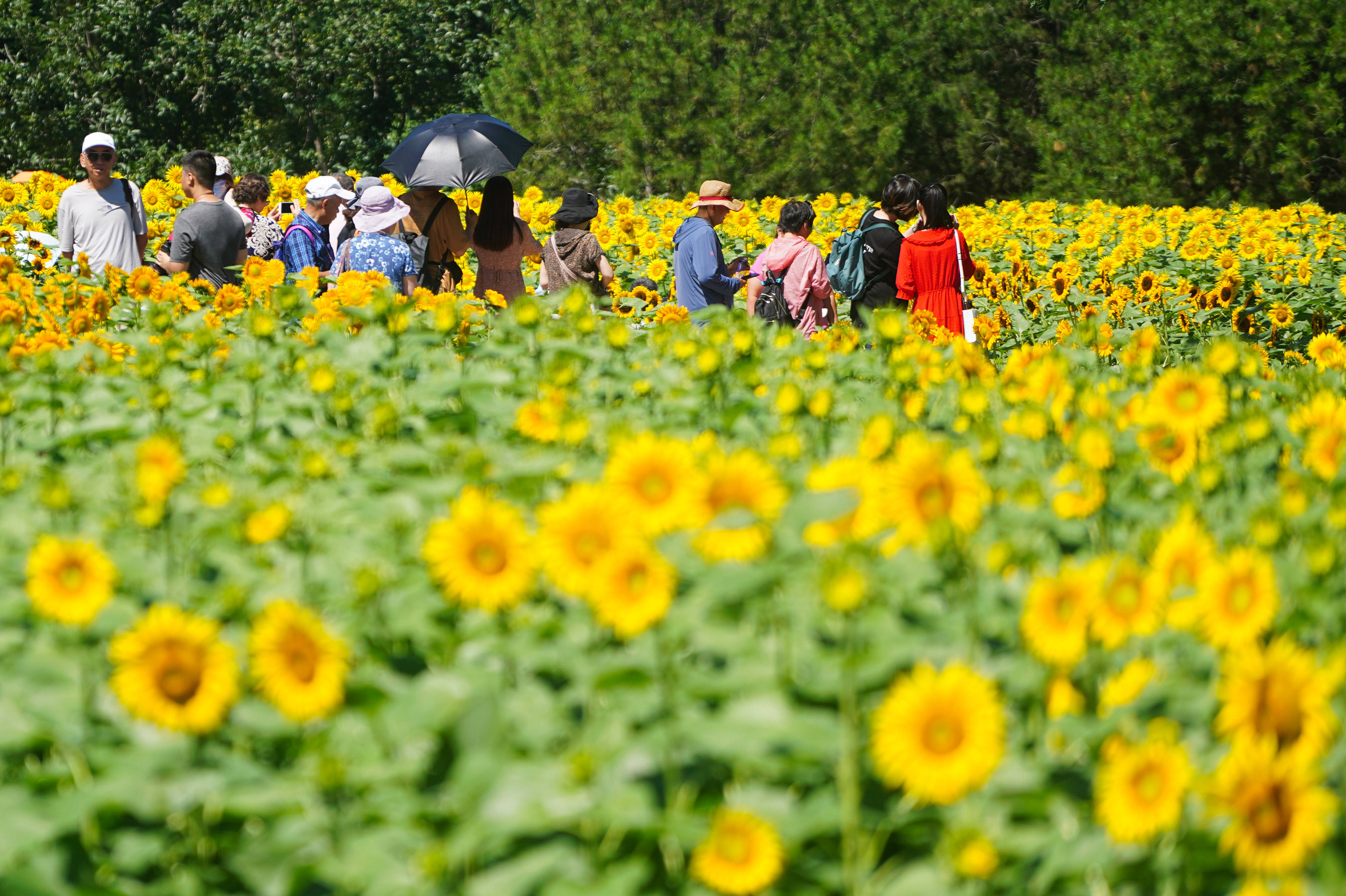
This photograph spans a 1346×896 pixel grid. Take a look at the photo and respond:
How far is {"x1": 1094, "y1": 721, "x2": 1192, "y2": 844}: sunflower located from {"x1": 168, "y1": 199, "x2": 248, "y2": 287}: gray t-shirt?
17.6ft

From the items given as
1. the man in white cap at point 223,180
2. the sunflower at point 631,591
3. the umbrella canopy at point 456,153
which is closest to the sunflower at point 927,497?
the sunflower at point 631,591

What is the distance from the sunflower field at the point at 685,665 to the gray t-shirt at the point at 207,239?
3909 millimetres

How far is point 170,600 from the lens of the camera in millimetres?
1845

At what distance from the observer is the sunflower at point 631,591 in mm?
1498

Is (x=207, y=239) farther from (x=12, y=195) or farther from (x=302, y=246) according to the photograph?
(x=12, y=195)

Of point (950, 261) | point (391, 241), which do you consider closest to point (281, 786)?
point (391, 241)

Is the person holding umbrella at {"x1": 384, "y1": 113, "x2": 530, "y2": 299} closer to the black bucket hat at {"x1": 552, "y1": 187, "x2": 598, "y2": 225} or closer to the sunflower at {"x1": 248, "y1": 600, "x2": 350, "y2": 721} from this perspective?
the black bucket hat at {"x1": 552, "y1": 187, "x2": 598, "y2": 225}

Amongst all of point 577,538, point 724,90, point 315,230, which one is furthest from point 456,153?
point 724,90

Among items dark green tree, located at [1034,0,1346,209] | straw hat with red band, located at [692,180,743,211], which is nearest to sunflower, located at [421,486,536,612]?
straw hat with red band, located at [692,180,743,211]

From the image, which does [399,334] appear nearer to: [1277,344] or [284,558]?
[284,558]

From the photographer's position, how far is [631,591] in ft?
4.98

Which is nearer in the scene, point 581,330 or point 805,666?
point 805,666

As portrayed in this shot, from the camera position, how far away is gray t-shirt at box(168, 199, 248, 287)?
6.05m

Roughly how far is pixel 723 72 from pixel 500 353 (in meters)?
17.6
